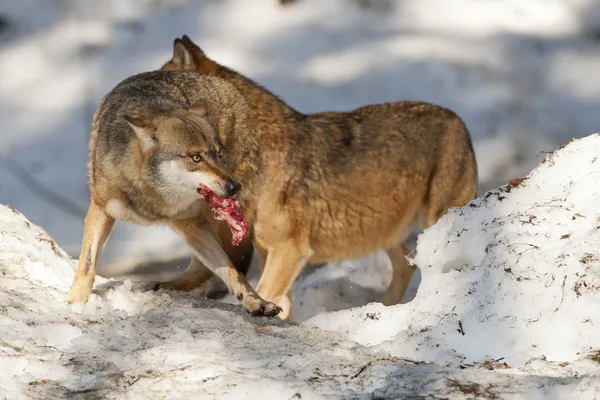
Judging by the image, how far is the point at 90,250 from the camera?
5.02 meters

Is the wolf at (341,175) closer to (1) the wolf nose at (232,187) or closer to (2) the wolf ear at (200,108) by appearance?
(2) the wolf ear at (200,108)

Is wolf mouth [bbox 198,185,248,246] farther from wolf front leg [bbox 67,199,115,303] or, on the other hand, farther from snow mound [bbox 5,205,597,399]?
wolf front leg [bbox 67,199,115,303]

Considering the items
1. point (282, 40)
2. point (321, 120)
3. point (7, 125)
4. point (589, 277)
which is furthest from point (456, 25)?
point (589, 277)

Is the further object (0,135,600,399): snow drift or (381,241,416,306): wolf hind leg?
(381,241,416,306): wolf hind leg

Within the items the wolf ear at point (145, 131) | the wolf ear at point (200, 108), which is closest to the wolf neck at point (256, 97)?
the wolf ear at point (200, 108)

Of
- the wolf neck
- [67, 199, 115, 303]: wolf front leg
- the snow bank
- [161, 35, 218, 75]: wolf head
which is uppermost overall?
[161, 35, 218, 75]: wolf head

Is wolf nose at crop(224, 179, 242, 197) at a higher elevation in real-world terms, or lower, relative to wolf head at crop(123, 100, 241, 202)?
lower

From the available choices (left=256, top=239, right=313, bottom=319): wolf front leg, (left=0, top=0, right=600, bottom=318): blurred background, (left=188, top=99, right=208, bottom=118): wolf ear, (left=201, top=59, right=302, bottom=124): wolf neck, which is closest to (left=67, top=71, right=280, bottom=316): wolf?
(left=188, top=99, right=208, bottom=118): wolf ear

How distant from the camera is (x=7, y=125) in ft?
31.4

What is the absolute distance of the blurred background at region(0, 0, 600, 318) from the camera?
30.1 ft

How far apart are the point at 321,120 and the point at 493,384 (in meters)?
3.68

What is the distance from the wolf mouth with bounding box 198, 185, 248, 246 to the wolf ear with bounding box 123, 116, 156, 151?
0.38 metres

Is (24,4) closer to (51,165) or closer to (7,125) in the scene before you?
(7,125)

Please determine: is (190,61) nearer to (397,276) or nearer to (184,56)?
(184,56)
